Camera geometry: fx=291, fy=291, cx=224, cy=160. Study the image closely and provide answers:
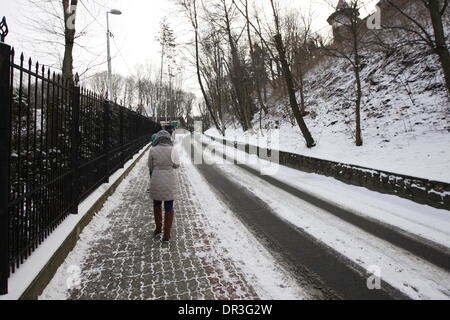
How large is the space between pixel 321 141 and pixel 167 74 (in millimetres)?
33301

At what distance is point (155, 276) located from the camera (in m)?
3.68

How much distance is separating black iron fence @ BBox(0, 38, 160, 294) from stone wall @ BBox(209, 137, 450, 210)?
292 inches

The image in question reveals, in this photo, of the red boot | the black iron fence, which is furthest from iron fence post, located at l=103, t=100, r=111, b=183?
the red boot

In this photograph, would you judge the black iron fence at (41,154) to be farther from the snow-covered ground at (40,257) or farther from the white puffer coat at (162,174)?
the white puffer coat at (162,174)

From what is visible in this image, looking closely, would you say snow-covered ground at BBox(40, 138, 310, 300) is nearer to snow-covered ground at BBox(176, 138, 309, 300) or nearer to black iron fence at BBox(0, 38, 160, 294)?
snow-covered ground at BBox(176, 138, 309, 300)

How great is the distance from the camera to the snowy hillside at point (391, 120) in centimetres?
941

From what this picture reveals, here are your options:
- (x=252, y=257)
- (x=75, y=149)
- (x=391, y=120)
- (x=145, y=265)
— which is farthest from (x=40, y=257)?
(x=391, y=120)

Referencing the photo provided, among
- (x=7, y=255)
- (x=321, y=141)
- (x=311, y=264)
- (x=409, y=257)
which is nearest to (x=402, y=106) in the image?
(x=321, y=141)

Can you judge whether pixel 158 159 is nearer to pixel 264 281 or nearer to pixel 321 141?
pixel 264 281

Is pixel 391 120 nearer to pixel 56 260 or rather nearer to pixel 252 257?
pixel 252 257

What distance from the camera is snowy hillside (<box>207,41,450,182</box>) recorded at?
9.41 meters

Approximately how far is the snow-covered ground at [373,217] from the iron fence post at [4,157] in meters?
4.16

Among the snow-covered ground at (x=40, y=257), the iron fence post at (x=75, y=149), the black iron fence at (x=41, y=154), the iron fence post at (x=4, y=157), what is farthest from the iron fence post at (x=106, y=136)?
the iron fence post at (x=4, y=157)

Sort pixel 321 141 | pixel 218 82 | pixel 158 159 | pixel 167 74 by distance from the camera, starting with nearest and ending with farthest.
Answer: pixel 158 159
pixel 321 141
pixel 218 82
pixel 167 74
